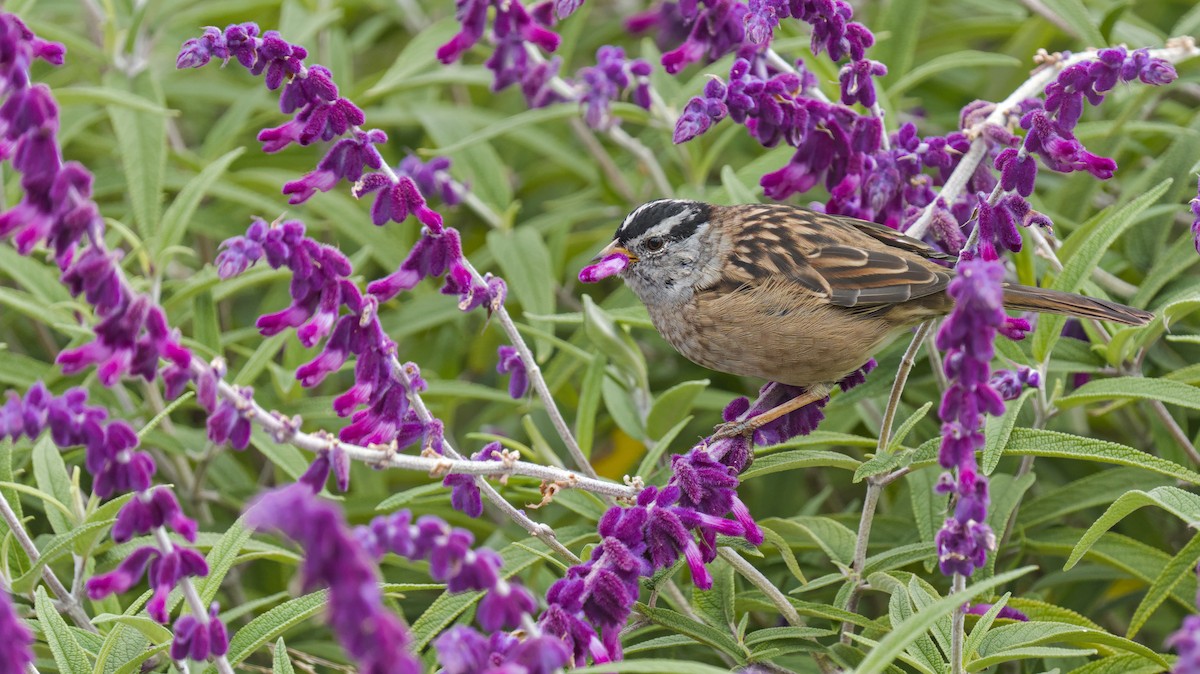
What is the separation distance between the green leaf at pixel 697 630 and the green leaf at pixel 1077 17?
284 cm

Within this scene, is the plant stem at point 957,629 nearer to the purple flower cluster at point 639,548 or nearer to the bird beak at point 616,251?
the purple flower cluster at point 639,548

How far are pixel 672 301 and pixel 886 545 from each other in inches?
44.2

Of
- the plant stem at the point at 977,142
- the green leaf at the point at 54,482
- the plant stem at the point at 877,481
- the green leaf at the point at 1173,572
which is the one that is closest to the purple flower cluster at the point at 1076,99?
the plant stem at the point at 977,142

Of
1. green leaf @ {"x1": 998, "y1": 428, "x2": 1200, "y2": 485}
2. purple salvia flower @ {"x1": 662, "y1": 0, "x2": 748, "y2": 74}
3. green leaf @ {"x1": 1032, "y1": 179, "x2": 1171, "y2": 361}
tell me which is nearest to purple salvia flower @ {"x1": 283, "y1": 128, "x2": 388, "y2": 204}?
purple salvia flower @ {"x1": 662, "y1": 0, "x2": 748, "y2": 74}

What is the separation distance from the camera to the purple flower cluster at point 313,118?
9.46ft

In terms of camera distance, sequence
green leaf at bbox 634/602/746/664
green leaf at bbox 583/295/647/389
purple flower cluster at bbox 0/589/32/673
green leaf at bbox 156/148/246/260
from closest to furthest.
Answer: purple flower cluster at bbox 0/589/32/673, green leaf at bbox 634/602/746/664, green leaf at bbox 583/295/647/389, green leaf at bbox 156/148/246/260

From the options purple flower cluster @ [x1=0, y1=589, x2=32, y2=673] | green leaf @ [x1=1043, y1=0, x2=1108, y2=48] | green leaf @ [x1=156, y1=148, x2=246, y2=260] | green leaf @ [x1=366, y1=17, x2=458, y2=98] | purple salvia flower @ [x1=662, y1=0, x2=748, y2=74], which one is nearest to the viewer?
purple flower cluster @ [x1=0, y1=589, x2=32, y2=673]

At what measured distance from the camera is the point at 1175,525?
4.39 meters

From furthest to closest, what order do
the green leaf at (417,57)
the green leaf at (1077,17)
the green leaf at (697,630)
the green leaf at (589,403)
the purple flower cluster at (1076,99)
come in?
1. the green leaf at (417,57)
2. the green leaf at (1077,17)
3. the green leaf at (589,403)
4. the purple flower cluster at (1076,99)
5. the green leaf at (697,630)

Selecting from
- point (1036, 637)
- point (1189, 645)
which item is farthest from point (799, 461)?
point (1189, 645)

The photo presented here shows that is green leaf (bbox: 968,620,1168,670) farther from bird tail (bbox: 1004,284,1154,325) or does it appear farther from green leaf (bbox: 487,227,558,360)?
green leaf (bbox: 487,227,558,360)

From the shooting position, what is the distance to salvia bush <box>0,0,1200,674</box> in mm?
2271

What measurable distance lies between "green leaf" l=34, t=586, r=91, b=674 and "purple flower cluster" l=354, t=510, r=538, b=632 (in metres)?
1.27

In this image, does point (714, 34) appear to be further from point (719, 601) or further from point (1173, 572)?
point (1173, 572)
